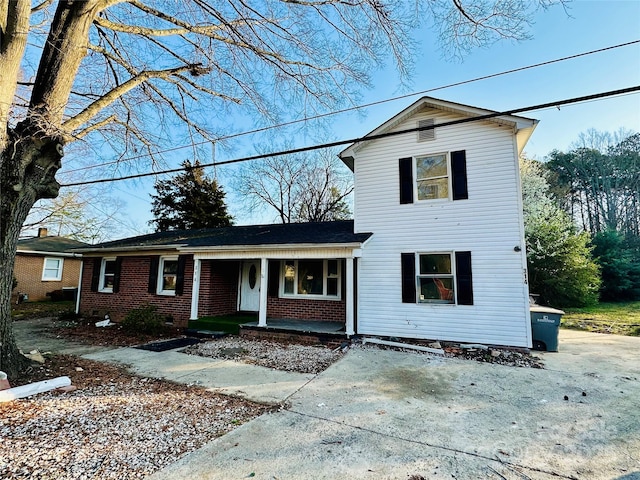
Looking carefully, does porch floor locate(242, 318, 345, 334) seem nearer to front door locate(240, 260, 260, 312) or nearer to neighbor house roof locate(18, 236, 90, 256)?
front door locate(240, 260, 260, 312)

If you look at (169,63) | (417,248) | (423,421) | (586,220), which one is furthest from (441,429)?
(586,220)

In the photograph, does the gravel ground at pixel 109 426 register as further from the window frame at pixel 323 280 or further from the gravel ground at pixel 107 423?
the window frame at pixel 323 280

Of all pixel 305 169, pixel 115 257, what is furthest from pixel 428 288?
pixel 305 169

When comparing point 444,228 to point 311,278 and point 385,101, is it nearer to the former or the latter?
point 385,101

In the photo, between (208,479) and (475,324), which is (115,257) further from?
(475,324)

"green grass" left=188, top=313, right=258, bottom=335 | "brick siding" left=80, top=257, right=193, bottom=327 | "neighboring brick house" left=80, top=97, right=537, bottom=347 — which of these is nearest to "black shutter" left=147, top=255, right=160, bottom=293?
"brick siding" left=80, top=257, right=193, bottom=327

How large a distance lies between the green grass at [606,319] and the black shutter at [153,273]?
15605 mm

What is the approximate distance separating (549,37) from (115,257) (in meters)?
14.4

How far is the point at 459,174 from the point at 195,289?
340 inches

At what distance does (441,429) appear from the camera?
3697 mm

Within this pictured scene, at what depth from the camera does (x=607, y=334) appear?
1052 cm

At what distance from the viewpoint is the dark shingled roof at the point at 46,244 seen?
17453 mm

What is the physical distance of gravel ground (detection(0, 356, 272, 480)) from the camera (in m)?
2.83

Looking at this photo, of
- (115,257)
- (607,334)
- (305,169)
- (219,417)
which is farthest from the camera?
(305,169)
